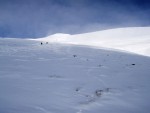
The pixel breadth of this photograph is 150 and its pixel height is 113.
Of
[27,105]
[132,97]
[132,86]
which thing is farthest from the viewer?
[132,86]

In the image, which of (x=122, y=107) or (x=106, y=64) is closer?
(x=122, y=107)

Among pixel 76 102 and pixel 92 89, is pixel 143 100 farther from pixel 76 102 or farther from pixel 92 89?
pixel 76 102

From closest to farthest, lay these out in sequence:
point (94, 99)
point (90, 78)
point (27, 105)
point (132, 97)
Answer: point (27, 105) → point (94, 99) → point (132, 97) → point (90, 78)

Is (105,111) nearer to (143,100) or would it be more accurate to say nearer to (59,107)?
(59,107)

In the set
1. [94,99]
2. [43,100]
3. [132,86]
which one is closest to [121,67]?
[132,86]

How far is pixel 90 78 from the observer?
262 inches

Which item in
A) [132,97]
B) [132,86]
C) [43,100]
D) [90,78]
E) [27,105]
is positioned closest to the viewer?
[27,105]

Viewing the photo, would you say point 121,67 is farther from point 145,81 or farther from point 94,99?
Answer: point 94,99

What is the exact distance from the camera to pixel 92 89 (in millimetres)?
5621

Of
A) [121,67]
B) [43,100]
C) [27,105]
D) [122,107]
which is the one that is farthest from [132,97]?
[121,67]

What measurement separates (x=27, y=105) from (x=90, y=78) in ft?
9.13

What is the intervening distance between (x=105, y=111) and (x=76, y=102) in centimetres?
61

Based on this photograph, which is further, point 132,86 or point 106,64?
point 106,64

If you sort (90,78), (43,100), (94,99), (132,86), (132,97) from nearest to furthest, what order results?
(43,100)
(94,99)
(132,97)
(132,86)
(90,78)
